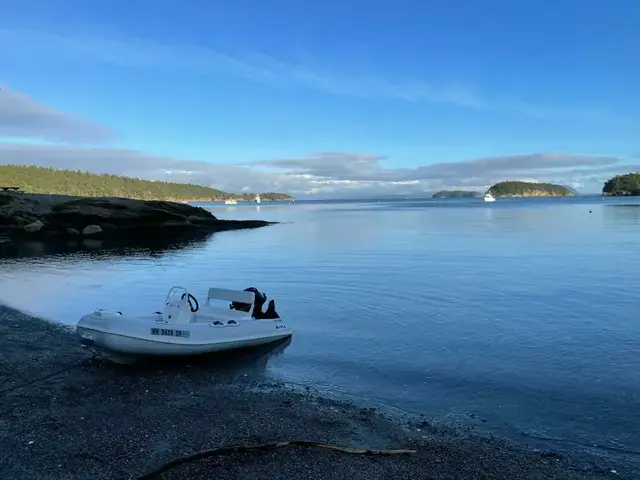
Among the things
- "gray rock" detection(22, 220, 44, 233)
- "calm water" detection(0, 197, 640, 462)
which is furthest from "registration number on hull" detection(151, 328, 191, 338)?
"gray rock" detection(22, 220, 44, 233)

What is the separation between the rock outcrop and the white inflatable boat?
174 ft

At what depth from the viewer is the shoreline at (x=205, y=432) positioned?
7.65 m

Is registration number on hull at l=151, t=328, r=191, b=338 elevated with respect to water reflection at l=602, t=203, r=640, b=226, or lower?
lower

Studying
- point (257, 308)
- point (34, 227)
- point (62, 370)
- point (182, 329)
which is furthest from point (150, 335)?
point (34, 227)

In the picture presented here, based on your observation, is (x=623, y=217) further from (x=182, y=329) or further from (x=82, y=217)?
(x=182, y=329)

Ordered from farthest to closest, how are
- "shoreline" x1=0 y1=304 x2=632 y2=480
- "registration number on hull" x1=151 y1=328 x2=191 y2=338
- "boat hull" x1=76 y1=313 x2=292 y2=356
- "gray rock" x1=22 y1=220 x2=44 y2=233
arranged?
A: "gray rock" x1=22 y1=220 x2=44 y2=233
"registration number on hull" x1=151 y1=328 x2=191 y2=338
"boat hull" x1=76 y1=313 x2=292 y2=356
"shoreline" x1=0 y1=304 x2=632 y2=480

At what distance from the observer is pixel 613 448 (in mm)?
8703

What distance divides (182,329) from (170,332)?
1.02 feet

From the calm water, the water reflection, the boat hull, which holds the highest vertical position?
the water reflection

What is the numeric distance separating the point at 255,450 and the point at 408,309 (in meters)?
A: 13.2

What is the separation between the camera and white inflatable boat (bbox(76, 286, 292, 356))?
12.6 metres

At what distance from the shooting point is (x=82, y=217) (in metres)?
66.6

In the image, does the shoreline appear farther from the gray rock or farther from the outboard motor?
the gray rock

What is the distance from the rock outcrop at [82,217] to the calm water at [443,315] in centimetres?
2756
